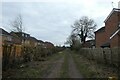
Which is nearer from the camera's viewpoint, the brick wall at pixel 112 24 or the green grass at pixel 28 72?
the green grass at pixel 28 72

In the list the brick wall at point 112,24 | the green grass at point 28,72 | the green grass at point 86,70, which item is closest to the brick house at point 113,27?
the brick wall at point 112,24

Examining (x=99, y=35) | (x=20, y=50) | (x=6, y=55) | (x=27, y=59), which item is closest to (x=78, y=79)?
(x=6, y=55)

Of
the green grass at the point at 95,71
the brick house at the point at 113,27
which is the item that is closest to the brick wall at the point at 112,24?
the brick house at the point at 113,27

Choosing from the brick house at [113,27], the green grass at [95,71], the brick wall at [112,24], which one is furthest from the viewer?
the brick wall at [112,24]

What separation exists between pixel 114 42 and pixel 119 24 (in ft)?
10.1

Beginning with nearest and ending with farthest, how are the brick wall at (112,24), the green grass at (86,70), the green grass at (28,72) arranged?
the green grass at (28,72), the green grass at (86,70), the brick wall at (112,24)

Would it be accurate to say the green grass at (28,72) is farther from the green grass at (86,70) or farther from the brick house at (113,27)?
the brick house at (113,27)

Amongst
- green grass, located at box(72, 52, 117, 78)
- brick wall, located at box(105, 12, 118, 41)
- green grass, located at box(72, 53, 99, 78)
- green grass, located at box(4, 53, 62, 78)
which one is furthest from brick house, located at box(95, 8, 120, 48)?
green grass, located at box(4, 53, 62, 78)

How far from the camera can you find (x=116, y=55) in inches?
719

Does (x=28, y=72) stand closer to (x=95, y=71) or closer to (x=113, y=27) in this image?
(x=95, y=71)

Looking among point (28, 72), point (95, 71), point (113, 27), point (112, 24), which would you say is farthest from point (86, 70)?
point (112, 24)

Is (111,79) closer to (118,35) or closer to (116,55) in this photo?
(116,55)

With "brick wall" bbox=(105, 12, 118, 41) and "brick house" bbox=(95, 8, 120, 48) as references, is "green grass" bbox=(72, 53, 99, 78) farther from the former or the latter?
"brick wall" bbox=(105, 12, 118, 41)

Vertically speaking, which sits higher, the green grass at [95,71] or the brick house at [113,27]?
the brick house at [113,27]
